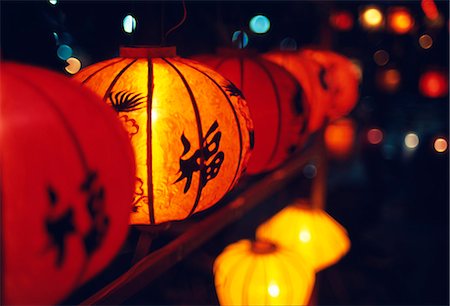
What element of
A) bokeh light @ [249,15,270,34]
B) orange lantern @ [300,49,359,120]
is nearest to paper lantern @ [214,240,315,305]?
orange lantern @ [300,49,359,120]

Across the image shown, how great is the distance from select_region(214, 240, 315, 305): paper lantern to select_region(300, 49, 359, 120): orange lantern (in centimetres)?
92

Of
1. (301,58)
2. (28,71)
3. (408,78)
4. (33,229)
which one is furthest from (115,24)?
(408,78)

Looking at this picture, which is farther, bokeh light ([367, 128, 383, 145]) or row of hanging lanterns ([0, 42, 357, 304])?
bokeh light ([367, 128, 383, 145])

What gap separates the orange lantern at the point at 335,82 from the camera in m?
3.08

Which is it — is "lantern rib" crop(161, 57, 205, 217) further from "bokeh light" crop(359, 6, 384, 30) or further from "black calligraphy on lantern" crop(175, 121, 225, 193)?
"bokeh light" crop(359, 6, 384, 30)

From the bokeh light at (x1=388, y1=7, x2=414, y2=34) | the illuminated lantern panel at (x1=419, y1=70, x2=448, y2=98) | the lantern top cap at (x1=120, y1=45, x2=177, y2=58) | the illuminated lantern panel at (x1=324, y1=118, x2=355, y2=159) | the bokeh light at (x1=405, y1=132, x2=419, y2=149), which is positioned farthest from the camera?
the bokeh light at (x1=405, y1=132, x2=419, y2=149)

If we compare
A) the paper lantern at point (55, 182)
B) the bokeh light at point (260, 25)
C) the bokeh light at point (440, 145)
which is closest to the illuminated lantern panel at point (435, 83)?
the bokeh light at point (440, 145)

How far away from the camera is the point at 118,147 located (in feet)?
3.52

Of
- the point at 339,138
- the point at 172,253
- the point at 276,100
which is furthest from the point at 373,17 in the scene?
the point at 172,253

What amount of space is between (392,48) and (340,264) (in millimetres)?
7815

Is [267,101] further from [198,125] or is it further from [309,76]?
[309,76]

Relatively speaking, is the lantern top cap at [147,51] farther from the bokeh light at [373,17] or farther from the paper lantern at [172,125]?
the bokeh light at [373,17]

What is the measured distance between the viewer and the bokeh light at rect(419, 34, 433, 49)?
1212cm

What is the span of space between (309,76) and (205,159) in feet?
5.15
